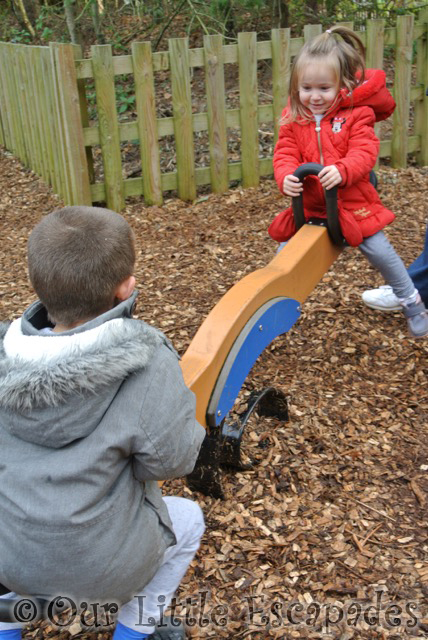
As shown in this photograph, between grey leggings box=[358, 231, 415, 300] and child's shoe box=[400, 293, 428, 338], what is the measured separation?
7 cm

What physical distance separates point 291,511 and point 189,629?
56 centimetres

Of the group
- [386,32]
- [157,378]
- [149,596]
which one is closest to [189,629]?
[149,596]

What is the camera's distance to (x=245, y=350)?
7.46ft

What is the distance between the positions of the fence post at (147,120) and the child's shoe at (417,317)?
2691 mm

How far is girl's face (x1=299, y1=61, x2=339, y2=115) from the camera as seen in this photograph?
A: 2.78 m

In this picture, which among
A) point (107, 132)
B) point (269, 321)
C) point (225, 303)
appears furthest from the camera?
point (107, 132)

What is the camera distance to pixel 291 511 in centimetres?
241

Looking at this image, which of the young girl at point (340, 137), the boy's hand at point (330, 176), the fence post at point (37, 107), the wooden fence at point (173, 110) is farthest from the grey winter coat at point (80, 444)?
the fence post at point (37, 107)

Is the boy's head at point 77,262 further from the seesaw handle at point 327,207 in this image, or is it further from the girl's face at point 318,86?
the girl's face at point 318,86

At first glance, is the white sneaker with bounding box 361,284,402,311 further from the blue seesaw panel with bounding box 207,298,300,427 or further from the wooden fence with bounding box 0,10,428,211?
the wooden fence with bounding box 0,10,428,211

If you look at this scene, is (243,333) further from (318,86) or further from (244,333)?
(318,86)

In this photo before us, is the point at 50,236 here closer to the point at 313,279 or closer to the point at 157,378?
the point at 157,378


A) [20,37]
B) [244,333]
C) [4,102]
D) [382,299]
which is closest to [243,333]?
[244,333]

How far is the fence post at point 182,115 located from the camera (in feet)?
17.0
